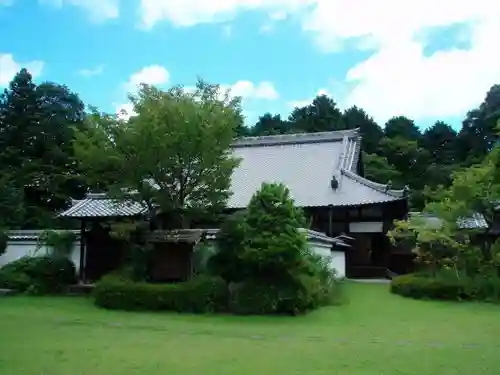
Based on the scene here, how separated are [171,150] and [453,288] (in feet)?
33.2

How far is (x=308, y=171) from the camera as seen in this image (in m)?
28.2

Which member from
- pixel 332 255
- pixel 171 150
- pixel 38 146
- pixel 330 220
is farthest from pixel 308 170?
pixel 38 146

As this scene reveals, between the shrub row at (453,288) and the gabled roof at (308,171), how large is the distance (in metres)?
7.27

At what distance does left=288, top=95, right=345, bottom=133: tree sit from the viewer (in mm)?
55719

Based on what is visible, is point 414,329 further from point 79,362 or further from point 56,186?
point 56,186

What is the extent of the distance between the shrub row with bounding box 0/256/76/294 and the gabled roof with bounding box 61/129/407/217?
9.53 ft

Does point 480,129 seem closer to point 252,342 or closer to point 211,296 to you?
point 211,296

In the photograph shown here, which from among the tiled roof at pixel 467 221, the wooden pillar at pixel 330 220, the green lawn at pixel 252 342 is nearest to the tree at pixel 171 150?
the green lawn at pixel 252 342

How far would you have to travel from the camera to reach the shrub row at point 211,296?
14062 millimetres

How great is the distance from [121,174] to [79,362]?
9533 millimetres

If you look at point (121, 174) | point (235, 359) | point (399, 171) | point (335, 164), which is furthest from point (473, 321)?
point (399, 171)

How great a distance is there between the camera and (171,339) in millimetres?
10070

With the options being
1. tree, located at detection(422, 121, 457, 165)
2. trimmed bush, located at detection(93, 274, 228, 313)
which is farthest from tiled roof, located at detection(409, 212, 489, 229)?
tree, located at detection(422, 121, 457, 165)

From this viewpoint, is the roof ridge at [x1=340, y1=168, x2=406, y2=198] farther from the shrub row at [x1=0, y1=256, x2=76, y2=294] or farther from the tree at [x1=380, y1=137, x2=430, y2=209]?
the tree at [x1=380, y1=137, x2=430, y2=209]
